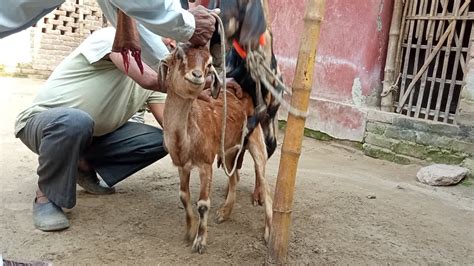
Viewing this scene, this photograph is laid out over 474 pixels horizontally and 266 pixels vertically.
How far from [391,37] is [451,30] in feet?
2.47

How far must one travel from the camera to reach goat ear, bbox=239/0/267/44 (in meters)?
2.55

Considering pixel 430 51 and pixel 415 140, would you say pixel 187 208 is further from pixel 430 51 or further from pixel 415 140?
pixel 430 51

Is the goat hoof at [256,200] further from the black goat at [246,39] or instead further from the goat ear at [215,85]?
the goat ear at [215,85]

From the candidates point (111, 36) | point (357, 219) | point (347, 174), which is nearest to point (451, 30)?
point (347, 174)

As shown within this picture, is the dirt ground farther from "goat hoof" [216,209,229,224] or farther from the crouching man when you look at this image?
the crouching man

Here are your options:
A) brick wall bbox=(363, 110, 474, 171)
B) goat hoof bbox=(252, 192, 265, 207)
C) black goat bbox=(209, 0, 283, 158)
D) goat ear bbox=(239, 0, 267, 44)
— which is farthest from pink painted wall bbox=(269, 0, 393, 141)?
goat ear bbox=(239, 0, 267, 44)

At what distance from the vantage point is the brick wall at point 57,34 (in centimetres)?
1040

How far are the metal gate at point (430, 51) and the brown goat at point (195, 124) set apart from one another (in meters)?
3.25

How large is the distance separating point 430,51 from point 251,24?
149 inches

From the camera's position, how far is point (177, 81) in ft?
8.48

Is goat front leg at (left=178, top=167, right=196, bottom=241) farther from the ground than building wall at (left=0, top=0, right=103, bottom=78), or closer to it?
closer to it

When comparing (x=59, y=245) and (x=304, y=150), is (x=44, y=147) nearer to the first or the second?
(x=59, y=245)

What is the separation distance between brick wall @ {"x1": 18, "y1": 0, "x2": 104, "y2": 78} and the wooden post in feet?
23.5

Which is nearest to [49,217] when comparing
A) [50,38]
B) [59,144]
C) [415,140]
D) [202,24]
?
[59,144]
